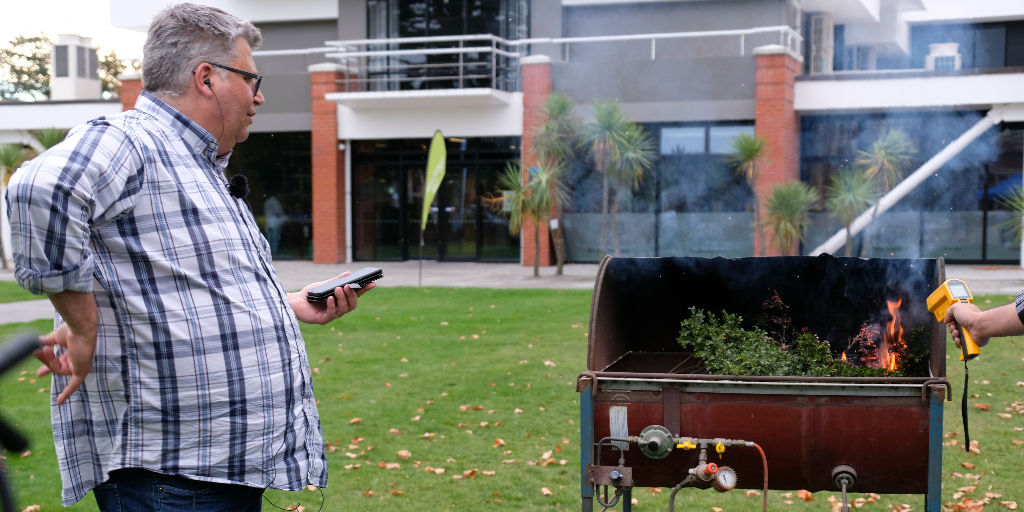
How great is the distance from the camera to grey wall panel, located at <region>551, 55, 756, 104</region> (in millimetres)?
15500

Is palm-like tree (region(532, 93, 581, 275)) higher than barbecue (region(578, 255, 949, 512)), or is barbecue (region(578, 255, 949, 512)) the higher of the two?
palm-like tree (region(532, 93, 581, 275))

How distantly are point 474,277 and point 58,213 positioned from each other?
47.3 ft

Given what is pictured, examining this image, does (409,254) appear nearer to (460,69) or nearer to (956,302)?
(460,69)

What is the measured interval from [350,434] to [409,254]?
14.2 m

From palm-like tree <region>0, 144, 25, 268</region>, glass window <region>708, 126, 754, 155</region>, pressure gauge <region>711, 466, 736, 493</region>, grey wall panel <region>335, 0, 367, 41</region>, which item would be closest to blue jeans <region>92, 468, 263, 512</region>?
pressure gauge <region>711, 466, 736, 493</region>

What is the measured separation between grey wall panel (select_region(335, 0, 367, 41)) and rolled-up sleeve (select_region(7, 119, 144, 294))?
18091 mm

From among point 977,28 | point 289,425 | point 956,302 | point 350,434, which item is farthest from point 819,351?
point 977,28

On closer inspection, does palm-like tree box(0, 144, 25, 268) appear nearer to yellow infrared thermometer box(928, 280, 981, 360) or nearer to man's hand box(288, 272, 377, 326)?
man's hand box(288, 272, 377, 326)

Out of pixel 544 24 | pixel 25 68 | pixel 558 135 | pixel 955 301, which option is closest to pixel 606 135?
pixel 558 135

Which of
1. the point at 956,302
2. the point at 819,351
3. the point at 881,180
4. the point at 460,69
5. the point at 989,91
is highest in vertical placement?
the point at 460,69

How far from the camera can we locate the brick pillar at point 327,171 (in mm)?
18703

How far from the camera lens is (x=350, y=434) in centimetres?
580

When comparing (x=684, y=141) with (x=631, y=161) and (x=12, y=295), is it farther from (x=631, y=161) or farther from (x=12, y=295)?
(x=12, y=295)

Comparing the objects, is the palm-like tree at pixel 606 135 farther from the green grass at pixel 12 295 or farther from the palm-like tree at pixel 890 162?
the green grass at pixel 12 295
